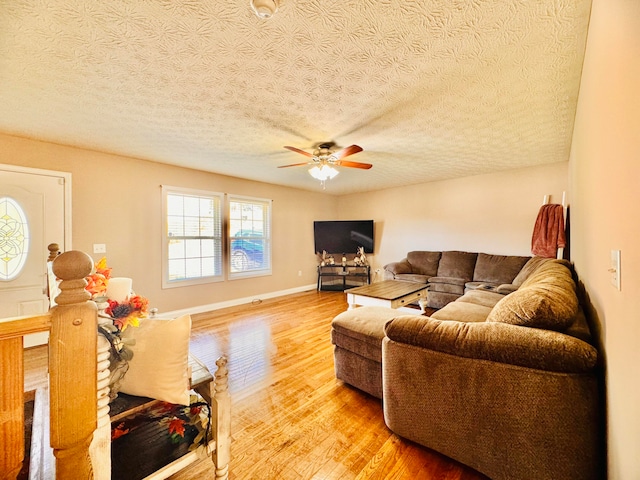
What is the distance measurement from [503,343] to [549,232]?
11.2 ft

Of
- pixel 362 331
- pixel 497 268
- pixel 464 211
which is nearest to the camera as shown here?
pixel 362 331

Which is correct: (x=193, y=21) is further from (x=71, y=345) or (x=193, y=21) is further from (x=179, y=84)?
(x=71, y=345)

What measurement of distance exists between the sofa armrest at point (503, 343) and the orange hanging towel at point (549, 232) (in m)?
3.17

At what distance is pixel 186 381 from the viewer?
1175 millimetres

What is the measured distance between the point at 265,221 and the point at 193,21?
422 cm

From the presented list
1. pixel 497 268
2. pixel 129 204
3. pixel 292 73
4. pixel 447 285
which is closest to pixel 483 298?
pixel 447 285

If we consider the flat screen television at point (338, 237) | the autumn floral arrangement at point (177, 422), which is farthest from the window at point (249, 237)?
the autumn floral arrangement at point (177, 422)

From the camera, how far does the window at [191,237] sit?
4109 millimetres

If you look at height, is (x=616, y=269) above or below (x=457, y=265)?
above

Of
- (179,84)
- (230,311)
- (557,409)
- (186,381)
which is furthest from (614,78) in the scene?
(230,311)

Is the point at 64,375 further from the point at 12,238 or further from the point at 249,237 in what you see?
the point at 249,237

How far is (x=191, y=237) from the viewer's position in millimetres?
4371

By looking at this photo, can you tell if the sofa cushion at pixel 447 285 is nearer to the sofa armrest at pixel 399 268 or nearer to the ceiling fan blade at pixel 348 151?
the sofa armrest at pixel 399 268

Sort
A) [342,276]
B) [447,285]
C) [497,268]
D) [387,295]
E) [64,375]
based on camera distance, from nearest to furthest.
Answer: [64,375], [387,295], [497,268], [447,285], [342,276]
